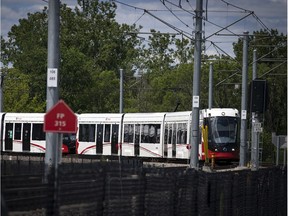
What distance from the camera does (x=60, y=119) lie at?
12.6 m

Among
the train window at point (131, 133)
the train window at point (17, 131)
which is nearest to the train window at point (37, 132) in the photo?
the train window at point (17, 131)

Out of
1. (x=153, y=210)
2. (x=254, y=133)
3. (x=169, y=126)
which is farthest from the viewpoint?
(x=169, y=126)

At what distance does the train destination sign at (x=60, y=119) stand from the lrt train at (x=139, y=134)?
33.3 m

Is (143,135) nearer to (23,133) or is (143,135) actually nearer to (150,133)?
(150,133)

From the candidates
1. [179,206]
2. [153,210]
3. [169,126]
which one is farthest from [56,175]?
[169,126]

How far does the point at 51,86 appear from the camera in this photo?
20422 millimetres

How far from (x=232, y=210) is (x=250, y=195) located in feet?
5.74

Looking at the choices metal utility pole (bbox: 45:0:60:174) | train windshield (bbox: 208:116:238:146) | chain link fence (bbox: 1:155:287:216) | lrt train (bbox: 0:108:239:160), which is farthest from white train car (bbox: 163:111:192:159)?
metal utility pole (bbox: 45:0:60:174)

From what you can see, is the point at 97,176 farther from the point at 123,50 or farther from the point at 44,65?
the point at 123,50

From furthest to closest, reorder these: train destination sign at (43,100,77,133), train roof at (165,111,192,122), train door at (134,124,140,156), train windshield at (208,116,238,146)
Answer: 1. train door at (134,124,140,156)
2. train windshield at (208,116,238,146)
3. train roof at (165,111,192,122)
4. train destination sign at (43,100,77,133)

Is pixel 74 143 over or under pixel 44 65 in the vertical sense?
under

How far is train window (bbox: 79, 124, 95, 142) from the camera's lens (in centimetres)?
5456

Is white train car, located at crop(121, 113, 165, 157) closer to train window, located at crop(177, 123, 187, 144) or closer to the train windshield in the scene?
train window, located at crop(177, 123, 187, 144)

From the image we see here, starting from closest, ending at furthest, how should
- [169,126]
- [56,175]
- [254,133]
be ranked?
1. [56,175]
2. [254,133]
3. [169,126]
